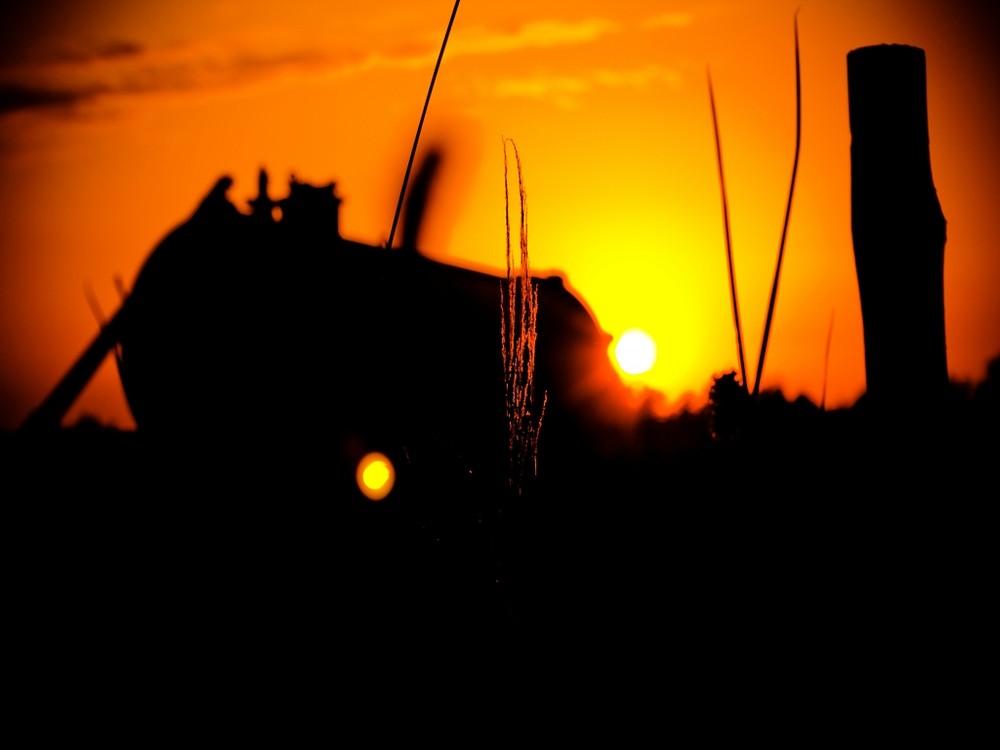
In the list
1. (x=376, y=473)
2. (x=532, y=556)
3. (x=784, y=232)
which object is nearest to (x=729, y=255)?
(x=784, y=232)

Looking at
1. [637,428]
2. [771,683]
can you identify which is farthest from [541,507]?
[637,428]

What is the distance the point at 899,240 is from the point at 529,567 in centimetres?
291

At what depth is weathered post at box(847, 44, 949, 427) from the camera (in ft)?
9.91

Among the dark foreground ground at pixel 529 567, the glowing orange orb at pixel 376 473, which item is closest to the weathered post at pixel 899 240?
the dark foreground ground at pixel 529 567

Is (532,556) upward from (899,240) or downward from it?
downward

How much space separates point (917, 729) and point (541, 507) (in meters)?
3.45

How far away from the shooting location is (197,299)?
7.92 metres

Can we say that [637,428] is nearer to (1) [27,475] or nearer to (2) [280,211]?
(2) [280,211]

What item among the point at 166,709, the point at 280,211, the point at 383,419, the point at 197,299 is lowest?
the point at 166,709

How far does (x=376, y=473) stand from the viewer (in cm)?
760

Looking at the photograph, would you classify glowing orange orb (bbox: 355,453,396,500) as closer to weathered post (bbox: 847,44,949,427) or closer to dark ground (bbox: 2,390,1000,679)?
dark ground (bbox: 2,390,1000,679)

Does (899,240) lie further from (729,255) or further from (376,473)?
(376,473)

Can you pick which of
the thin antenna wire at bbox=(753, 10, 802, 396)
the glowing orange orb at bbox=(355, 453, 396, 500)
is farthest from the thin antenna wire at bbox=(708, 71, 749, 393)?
the glowing orange orb at bbox=(355, 453, 396, 500)

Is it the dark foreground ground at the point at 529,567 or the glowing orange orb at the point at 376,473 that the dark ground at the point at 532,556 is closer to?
the dark foreground ground at the point at 529,567
